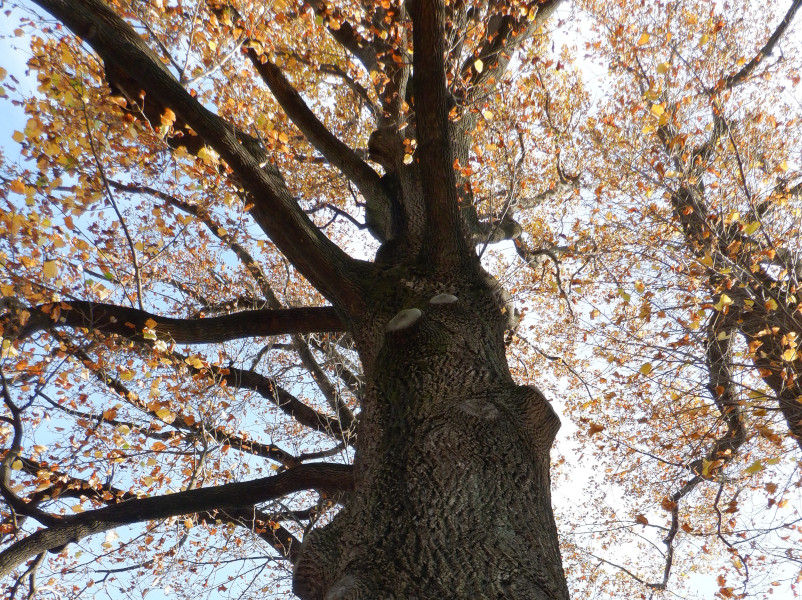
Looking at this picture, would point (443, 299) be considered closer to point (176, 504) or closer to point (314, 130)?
point (176, 504)

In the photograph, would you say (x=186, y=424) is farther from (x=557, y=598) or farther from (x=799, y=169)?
(x=799, y=169)

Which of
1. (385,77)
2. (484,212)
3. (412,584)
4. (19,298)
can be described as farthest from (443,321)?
(484,212)

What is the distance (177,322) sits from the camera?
3799 mm

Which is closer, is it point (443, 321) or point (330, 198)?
point (443, 321)

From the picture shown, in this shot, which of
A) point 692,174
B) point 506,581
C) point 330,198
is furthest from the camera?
point 330,198

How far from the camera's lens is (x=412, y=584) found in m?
1.87

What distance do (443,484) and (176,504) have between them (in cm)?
200

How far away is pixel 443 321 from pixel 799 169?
15.3 ft

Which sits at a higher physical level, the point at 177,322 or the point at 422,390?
the point at 177,322

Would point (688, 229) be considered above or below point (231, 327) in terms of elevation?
above

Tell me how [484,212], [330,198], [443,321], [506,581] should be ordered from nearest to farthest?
[506,581], [443,321], [484,212], [330,198]

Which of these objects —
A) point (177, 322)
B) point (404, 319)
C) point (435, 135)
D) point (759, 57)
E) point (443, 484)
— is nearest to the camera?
point (443, 484)

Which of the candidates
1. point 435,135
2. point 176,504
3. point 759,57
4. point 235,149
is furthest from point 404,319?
point 759,57

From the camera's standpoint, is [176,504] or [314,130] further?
[314,130]
